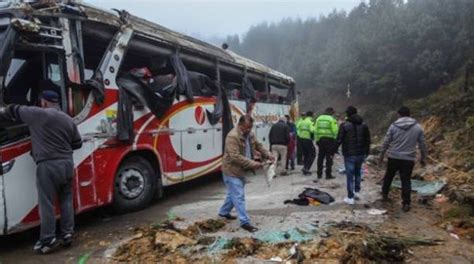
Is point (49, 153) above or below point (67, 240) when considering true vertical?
above

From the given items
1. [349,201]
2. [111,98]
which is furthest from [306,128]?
[111,98]

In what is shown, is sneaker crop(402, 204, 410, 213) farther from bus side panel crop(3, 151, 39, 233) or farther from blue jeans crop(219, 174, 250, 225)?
bus side panel crop(3, 151, 39, 233)

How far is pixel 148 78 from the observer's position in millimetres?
7684

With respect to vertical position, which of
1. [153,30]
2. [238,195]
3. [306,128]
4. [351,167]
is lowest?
[238,195]

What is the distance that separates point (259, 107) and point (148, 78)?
5542 millimetres

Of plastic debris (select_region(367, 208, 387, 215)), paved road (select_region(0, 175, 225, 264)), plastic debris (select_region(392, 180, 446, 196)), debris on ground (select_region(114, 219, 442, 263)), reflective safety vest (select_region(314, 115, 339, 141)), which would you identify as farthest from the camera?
reflective safety vest (select_region(314, 115, 339, 141))

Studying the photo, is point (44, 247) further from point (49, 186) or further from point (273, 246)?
point (273, 246)

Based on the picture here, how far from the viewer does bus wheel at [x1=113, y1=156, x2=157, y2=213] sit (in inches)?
279

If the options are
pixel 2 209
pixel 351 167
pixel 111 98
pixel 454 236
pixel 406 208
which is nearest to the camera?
pixel 2 209

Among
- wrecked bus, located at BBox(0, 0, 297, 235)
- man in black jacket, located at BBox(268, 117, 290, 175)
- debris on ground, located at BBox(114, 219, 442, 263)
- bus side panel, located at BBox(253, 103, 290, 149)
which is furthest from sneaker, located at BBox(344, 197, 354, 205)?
bus side panel, located at BBox(253, 103, 290, 149)

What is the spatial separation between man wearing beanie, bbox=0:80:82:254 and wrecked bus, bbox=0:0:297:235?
223mm

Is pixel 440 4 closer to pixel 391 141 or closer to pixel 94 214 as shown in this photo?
pixel 391 141

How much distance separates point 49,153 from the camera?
5359 mm

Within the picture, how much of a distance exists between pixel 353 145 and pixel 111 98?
4.25m
